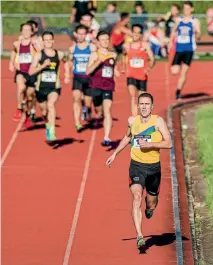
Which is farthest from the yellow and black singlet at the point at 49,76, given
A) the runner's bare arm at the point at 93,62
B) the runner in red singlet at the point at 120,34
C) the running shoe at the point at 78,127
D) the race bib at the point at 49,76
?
the runner in red singlet at the point at 120,34

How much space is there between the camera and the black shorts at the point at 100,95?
21375 millimetres

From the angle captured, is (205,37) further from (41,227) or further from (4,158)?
(41,227)

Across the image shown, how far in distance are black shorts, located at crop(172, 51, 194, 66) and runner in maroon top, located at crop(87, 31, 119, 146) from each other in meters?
4.89

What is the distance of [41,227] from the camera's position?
16.7 metres

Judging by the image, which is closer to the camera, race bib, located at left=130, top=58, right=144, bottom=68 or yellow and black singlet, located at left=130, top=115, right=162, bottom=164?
yellow and black singlet, located at left=130, top=115, right=162, bottom=164

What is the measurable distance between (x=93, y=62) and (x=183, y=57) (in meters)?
5.42

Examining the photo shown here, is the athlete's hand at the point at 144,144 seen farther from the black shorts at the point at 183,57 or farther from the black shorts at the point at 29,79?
the black shorts at the point at 183,57

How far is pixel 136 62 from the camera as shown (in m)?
23.0

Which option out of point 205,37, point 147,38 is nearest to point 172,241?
point 147,38

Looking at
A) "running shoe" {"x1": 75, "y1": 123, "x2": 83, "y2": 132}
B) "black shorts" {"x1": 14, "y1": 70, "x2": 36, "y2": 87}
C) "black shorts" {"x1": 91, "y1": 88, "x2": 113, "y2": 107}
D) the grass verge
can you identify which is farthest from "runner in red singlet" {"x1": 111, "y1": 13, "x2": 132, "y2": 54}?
"black shorts" {"x1": 91, "y1": 88, "x2": 113, "y2": 107}

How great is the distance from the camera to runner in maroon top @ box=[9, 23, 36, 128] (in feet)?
76.2

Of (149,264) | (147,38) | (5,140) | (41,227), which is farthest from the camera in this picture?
(147,38)

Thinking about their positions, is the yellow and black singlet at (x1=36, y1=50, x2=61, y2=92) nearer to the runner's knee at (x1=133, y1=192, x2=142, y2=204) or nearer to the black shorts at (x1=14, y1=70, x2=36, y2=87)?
the black shorts at (x1=14, y1=70, x2=36, y2=87)

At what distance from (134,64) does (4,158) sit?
11.2 feet
